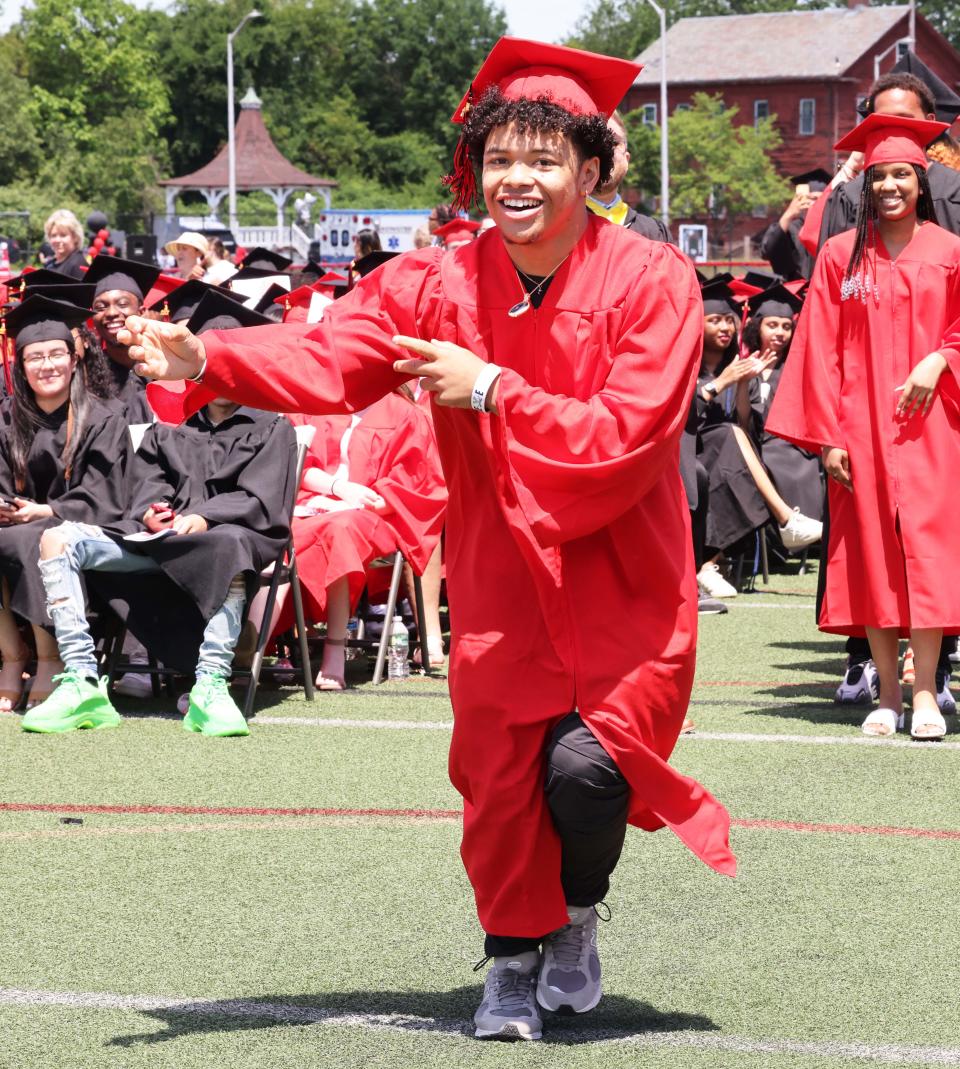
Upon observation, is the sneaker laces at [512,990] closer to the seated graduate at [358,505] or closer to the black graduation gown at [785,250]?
the seated graduate at [358,505]

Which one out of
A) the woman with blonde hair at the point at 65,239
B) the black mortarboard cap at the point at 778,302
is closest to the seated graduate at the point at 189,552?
the black mortarboard cap at the point at 778,302

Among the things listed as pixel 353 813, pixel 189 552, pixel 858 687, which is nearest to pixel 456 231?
pixel 189 552

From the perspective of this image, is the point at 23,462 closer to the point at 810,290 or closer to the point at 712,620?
the point at 810,290

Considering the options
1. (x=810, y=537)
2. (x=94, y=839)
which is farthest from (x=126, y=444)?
(x=810, y=537)

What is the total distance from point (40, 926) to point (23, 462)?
3.63 m

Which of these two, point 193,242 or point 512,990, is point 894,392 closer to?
point 512,990

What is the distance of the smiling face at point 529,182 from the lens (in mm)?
3891

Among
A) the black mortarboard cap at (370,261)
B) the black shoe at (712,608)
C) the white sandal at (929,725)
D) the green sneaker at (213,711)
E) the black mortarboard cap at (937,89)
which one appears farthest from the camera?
the black mortarboard cap at (370,261)

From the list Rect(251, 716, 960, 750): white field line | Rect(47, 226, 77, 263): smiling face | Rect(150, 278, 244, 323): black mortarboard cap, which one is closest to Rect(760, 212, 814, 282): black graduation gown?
Rect(150, 278, 244, 323): black mortarboard cap

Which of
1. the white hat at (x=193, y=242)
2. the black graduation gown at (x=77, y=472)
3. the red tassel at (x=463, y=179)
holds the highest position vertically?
the white hat at (x=193, y=242)

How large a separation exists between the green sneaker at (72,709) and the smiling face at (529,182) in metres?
4.26

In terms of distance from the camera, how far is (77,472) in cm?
817

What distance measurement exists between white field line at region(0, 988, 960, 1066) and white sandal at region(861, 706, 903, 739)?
3.55 m

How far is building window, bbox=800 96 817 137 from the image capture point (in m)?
81.9
